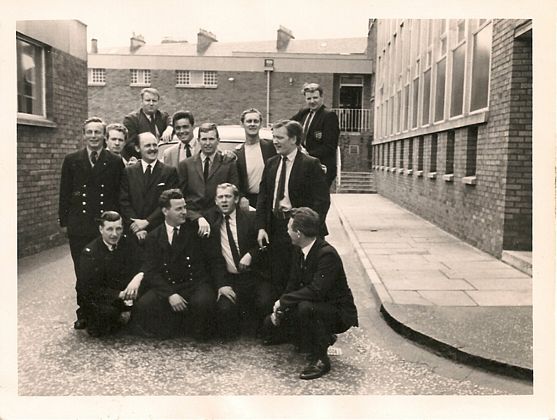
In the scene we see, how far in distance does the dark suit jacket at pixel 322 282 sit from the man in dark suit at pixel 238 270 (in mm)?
469

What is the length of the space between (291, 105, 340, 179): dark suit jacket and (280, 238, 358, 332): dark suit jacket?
117 centimetres

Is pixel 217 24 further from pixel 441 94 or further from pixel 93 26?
pixel 441 94

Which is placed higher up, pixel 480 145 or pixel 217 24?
pixel 217 24

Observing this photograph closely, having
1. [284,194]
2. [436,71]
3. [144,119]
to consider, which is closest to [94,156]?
[144,119]

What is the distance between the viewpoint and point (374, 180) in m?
17.7

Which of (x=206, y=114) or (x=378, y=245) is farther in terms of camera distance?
(x=206, y=114)

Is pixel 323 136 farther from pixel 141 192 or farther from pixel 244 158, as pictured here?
pixel 141 192

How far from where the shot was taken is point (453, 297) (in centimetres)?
457

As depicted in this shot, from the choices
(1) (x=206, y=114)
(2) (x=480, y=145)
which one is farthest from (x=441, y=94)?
(1) (x=206, y=114)

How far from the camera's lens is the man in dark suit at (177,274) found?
376 cm

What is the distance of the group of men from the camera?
3.77 metres

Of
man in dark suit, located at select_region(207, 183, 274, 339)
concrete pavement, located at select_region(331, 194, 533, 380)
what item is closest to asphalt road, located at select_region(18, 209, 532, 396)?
concrete pavement, located at select_region(331, 194, 533, 380)

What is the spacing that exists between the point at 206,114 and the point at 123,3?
17.4m
